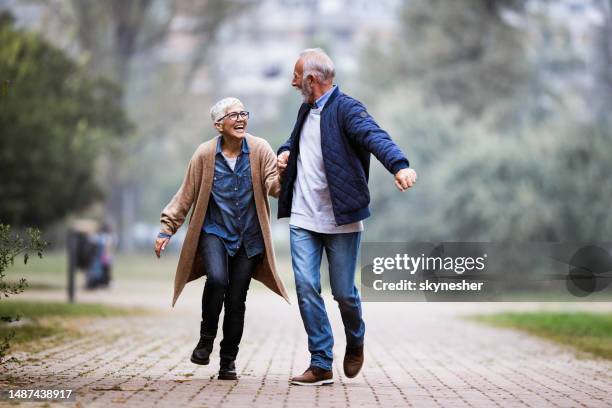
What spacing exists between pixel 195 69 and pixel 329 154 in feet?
153

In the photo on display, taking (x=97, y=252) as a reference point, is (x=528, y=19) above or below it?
above

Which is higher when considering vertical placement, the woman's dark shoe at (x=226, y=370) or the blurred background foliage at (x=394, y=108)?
the blurred background foliage at (x=394, y=108)

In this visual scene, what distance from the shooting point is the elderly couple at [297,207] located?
798 centimetres

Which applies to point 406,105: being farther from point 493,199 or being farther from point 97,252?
point 97,252

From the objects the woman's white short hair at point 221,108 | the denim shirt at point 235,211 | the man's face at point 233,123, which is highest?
the woman's white short hair at point 221,108

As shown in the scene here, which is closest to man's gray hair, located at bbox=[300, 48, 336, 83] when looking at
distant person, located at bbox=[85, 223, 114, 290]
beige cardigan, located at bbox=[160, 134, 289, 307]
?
beige cardigan, located at bbox=[160, 134, 289, 307]

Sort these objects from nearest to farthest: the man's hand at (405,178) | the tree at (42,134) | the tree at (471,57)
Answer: the man's hand at (405,178) → the tree at (42,134) → the tree at (471,57)

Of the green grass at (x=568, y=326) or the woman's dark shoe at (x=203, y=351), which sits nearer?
the woman's dark shoe at (x=203, y=351)

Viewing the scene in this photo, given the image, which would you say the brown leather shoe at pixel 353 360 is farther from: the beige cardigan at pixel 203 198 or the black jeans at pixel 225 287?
the black jeans at pixel 225 287

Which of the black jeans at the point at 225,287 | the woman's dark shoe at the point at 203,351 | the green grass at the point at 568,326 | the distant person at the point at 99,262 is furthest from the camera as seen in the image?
the distant person at the point at 99,262

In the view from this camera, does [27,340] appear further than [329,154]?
Yes

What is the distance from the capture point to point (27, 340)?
12.1m

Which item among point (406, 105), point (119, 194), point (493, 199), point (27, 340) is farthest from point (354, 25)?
point (27, 340)

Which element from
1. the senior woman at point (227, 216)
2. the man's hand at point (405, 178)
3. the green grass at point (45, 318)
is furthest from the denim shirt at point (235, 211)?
the green grass at point (45, 318)
